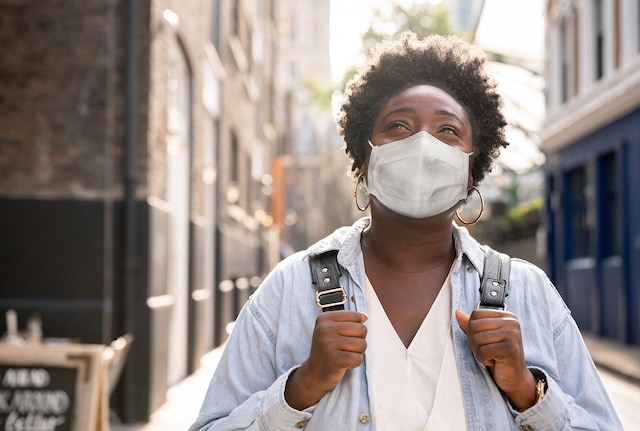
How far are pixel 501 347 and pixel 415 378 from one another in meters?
0.23

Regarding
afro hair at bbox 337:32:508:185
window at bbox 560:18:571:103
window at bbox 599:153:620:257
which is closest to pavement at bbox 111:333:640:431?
window at bbox 599:153:620:257

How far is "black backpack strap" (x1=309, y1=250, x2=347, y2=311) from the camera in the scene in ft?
7.66

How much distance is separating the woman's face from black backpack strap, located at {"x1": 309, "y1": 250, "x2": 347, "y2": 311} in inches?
13.5

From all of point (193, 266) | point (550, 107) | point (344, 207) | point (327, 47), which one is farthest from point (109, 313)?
point (327, 47)

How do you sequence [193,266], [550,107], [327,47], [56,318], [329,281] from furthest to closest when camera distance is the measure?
[327,47]
[550,107]
[193,266]
[56,318]
[329,281]

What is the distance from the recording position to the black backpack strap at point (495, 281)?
2326 millimetres

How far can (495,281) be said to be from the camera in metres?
2.39

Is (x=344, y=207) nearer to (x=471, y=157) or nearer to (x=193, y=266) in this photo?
(x=193, y=266)

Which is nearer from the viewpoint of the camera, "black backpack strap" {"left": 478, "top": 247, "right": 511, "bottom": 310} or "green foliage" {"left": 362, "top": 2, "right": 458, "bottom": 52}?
"black backpack strap" {"left": 478, "top": 247, "right": 511, "bottom": 310}

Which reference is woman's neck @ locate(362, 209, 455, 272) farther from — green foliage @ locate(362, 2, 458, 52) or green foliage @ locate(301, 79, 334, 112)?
green foliage @ locate(301, 79, 334, 112)

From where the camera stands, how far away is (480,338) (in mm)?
2174

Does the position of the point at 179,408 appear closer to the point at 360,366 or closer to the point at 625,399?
the point at 625,399

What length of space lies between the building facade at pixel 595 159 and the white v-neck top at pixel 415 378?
13807 mm

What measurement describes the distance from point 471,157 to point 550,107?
834 inches
